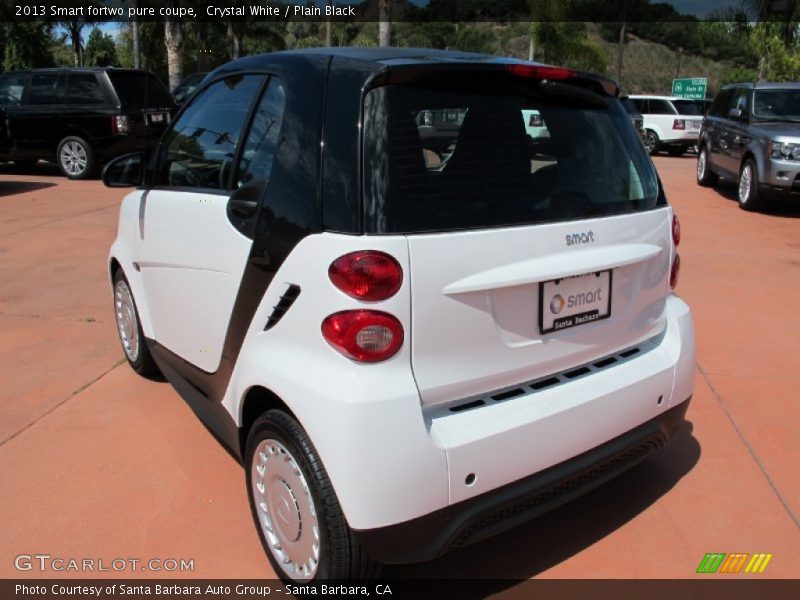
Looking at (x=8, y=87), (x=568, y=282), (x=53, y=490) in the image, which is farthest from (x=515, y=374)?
(x=8, y=87)

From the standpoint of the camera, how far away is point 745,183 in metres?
→ 10.3

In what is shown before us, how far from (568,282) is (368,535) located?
1047 mm

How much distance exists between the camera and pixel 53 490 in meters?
3.09

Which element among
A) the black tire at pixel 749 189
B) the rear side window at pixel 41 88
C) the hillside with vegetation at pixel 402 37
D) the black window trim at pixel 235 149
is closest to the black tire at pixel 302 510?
the black window trim at pixel 235 149

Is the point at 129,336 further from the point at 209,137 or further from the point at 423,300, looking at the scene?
the point at 423,300

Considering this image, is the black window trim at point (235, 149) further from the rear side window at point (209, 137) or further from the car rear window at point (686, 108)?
the car rear window at point (686, 108)

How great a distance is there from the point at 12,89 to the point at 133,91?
2348 millimetres

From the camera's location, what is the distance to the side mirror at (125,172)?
12.2 ft

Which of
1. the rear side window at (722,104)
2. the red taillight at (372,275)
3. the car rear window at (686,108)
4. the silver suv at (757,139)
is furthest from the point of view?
the car rear window at (686,108)

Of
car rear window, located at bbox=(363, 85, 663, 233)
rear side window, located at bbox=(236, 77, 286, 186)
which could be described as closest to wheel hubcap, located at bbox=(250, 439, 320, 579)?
car rear window, located at bbox=(363, 85, 663, 233)

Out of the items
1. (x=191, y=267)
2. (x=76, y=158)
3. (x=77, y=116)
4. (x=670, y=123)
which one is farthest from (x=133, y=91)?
(x=670, y=123)

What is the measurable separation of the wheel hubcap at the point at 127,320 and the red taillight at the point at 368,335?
232cm

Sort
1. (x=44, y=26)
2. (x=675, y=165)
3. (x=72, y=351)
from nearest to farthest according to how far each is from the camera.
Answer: (x=72, y=351) < (x=675, y=165) < (x=44, y=26)

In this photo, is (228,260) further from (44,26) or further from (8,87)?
(44,26)
